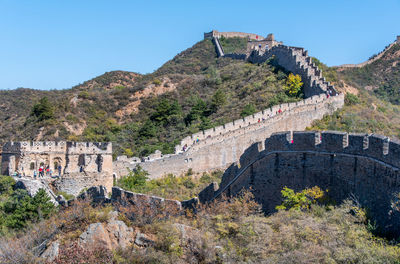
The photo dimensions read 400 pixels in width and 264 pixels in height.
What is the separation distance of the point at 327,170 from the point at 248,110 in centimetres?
2305

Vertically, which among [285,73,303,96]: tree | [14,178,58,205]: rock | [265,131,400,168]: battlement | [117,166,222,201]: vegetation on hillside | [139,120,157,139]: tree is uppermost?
[285,73,303,96]: tree

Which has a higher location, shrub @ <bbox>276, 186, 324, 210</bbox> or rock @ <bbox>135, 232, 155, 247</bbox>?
shrub @ <bbox>276, 186, 324, 210</bbox>

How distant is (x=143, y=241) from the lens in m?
12.2

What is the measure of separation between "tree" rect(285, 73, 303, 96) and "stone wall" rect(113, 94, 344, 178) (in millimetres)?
7519

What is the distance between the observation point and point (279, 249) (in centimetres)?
1030

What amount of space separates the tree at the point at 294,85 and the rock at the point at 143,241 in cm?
2798

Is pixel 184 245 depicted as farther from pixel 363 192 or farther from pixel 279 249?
pixel 363 192

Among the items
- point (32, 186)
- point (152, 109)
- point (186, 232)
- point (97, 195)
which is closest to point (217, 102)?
point (152, 109)

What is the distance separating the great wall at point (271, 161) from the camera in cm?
1125

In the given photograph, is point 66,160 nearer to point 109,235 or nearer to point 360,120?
point 109,235

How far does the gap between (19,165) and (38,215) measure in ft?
24.1

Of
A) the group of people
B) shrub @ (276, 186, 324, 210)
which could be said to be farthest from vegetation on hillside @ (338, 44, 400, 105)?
shrub @ (276, 186, 324, 210)

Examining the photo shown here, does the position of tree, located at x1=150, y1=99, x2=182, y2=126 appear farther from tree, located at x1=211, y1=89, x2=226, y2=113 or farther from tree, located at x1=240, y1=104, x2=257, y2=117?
Result: tree, located at x1=240, y1=104, x2=257, y2=117

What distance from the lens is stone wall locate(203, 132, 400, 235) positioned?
35.6 feet
